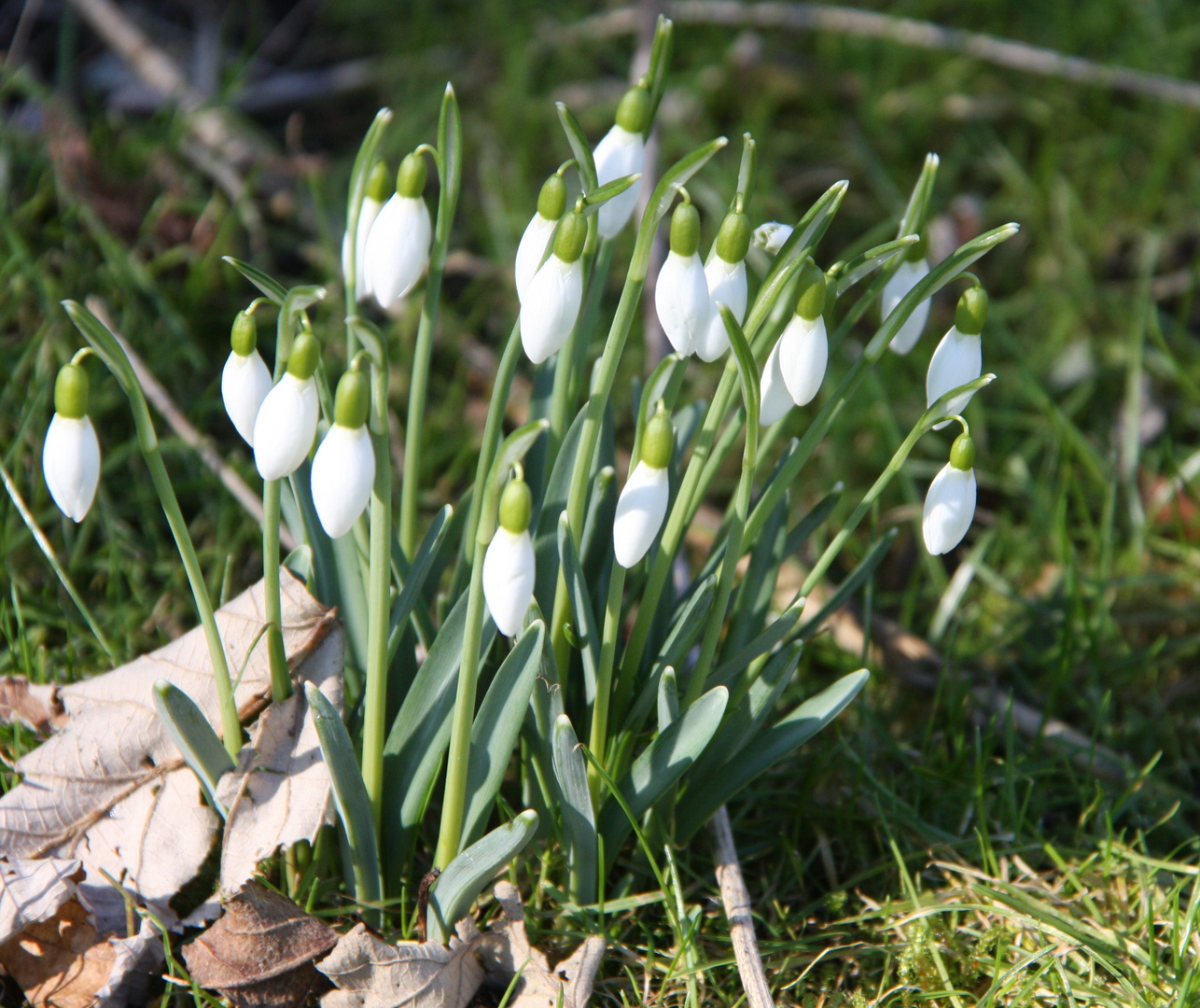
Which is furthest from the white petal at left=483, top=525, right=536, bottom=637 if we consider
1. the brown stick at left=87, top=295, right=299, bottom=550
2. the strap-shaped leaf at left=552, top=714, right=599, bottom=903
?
the brown stick at left=87, top=295, right=299, bottom=550

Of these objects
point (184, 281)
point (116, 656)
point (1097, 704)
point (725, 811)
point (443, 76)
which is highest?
point (443, 76)

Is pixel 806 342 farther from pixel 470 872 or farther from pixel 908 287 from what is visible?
pixel 470 872

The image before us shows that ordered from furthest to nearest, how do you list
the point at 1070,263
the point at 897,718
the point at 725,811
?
the point at 1070,263 < the point at 897,718 < the point at 725,811

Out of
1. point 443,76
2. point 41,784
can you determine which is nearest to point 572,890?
point 41,784

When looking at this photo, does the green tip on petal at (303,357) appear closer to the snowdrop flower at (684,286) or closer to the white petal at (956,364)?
the snowdrop flower at (684,286)

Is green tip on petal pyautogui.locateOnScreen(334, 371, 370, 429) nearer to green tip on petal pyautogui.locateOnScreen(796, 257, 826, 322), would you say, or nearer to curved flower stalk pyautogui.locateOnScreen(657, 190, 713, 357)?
curved flower stalk pyautogui.locateOnScreen(657, 190, 713, 357)

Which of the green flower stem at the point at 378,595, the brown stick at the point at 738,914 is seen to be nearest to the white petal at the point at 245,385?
the green flower stem at the point at 378,595

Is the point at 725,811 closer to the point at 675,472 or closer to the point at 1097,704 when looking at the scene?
the point at 675,472
